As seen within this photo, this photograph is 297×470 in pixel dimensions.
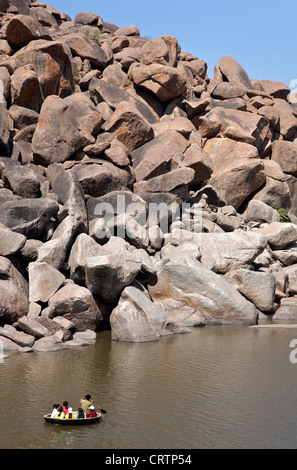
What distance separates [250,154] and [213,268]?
1831 centimetres

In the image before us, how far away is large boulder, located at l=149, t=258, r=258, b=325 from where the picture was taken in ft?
92.9

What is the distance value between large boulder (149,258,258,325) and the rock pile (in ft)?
0.25

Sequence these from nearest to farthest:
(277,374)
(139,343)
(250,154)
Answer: (277,374)
(139,343)
(250,154)

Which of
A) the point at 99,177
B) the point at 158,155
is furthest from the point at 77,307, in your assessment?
the point at 158,155

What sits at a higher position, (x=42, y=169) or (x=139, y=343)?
(x=42, y=169)

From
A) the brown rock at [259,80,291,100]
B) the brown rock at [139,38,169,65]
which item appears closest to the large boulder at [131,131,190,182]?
the brown rock at [139,38,169,65]

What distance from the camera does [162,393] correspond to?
693 inches

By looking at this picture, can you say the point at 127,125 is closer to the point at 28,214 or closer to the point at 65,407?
the point at 28,214

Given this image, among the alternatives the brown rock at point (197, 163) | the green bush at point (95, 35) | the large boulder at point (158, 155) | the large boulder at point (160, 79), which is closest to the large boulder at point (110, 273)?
the large boulder at point (158, 155)

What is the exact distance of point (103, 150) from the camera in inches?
1524

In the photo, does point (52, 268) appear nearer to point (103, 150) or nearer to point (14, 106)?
point (103, 150)

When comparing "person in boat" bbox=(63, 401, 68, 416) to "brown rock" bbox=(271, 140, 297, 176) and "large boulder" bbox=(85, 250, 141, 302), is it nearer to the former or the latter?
"large boulder" bbox=(85, 250, 141, 302)
